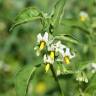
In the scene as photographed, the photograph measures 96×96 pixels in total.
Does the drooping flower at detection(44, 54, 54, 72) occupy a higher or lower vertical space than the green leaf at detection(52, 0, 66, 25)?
lower

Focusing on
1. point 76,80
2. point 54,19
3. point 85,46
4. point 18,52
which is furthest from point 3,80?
→ point 54,19

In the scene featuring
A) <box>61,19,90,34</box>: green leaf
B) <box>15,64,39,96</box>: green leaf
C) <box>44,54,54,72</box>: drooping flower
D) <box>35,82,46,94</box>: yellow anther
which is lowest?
<box>35,82,46,94</box>: yellow anther

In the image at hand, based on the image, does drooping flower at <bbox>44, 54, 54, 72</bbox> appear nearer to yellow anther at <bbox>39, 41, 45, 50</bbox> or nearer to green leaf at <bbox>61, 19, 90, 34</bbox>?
yellow anther at <bbox>39, 41, 45, 50</bbox>

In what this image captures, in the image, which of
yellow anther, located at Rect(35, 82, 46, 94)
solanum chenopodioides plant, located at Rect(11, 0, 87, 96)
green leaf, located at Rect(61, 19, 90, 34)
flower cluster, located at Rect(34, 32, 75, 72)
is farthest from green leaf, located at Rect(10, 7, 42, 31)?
yellow anther, located at Rect(35, 82, 46, 94)

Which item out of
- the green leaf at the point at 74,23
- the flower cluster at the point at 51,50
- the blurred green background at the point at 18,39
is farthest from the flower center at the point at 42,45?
the blurred green background at the point at 18,39

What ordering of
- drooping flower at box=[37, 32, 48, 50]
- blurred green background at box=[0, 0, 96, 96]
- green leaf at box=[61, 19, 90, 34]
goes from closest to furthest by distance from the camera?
1. drooping flower at box=[37, 32, 48, 50]
2. green leaf at box=[61, 19, 90, 34]
3. blurred green background at box=[0, 0, 96, 96]

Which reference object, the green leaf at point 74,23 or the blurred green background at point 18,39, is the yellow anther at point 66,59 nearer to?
the green leaf at point 74,23

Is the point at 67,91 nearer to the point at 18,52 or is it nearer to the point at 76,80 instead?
the point at 76,80
